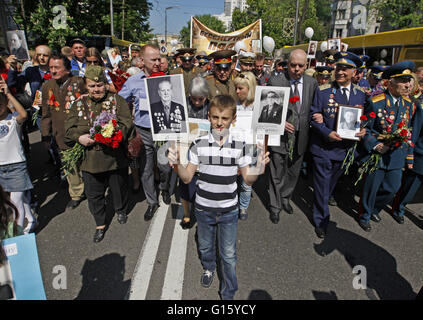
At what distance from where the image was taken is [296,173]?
4.46 metres

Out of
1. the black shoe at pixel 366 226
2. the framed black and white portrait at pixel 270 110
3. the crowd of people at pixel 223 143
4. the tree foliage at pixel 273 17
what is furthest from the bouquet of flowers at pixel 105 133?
the tree foliage at pixel 273 17

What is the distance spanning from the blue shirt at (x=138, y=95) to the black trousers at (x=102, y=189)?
820mm

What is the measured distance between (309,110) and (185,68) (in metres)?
3.73

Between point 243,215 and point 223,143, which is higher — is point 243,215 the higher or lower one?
the lower one

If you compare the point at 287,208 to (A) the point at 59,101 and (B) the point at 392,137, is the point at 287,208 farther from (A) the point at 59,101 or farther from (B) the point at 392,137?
(A) the point at 59,101

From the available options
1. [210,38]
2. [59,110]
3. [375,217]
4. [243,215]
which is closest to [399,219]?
[375,217]

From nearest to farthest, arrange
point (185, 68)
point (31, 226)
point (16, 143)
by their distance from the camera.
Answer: point (16, 143)
point (31, 226)
point (185, 68)

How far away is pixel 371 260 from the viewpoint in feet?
11.2

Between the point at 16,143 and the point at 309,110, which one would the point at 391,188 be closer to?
the point at 309,110

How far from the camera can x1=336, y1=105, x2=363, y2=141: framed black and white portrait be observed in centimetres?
355

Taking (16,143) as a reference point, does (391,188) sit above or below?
below

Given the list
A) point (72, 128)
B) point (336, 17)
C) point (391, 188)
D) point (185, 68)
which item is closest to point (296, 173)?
point (391, 188)

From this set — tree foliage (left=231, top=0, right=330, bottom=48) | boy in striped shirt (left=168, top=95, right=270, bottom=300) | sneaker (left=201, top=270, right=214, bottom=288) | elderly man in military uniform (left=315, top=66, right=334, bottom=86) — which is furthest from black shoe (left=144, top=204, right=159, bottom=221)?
tree foliage (left=231, top=0, right=330, bottom=48)

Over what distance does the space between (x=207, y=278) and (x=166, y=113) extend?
1872 millimetres
